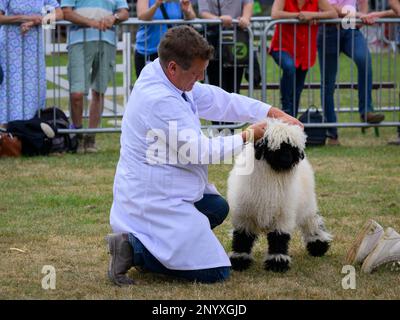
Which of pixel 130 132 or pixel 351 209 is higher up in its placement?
pixel 130 132

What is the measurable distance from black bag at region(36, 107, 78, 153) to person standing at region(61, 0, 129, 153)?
12 centimetres

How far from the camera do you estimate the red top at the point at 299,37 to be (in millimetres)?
11078

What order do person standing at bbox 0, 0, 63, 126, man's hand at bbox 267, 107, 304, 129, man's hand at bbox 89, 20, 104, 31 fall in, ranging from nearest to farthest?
man's hand at bbox 267, 107, 304, 129 → person standing at bbox 0, 0, 63, 126 → man's hand at bbox 89, 20, 104, 31

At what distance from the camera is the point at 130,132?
568cm

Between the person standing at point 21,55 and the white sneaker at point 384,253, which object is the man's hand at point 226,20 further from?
the white sneaker at point 384,253

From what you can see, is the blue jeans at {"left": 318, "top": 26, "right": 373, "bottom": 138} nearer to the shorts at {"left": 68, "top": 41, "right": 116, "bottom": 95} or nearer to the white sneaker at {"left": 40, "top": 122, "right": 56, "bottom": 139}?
the shorts at {"left": 68, "top": 41, "right": 116, "bottom": 95}

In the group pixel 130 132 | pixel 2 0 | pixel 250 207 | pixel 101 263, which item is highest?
pixel 2 0

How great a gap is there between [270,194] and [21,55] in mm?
5403

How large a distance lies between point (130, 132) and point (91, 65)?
17.7ft

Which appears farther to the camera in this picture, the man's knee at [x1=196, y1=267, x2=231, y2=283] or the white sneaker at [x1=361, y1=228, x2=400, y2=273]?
the white sneaker at [x1=361, y1=228, x2=400, y2=273]

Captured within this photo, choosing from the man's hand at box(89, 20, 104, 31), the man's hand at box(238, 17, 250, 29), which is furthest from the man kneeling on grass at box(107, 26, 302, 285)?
the man's hand at box(238, 17, 250, 29)

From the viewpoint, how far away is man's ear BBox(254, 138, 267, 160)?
231 inches
